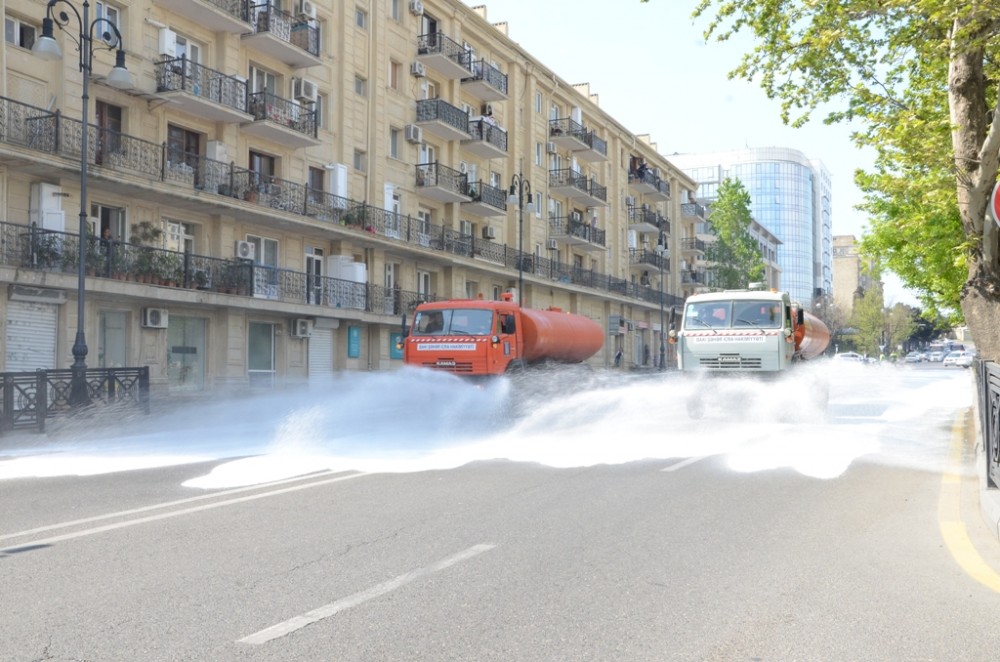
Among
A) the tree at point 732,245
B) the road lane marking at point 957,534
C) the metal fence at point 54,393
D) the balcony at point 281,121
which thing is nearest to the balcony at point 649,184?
the tree at point 732,245

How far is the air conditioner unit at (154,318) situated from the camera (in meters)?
24.2

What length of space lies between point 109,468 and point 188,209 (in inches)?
655

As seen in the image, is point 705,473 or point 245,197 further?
point 245,197

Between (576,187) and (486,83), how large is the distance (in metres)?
11.2

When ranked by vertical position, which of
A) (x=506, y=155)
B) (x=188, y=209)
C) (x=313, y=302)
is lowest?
(x=313, y=302)

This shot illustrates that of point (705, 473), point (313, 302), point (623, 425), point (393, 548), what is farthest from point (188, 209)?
point (393, 548)

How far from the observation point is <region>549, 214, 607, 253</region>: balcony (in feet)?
160

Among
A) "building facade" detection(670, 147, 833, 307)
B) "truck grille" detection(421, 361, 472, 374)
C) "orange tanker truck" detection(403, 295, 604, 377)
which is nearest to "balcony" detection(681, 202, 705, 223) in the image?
"orange tanker truck" detection(403, 295, 604, 377)

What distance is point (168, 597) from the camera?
4836 mm

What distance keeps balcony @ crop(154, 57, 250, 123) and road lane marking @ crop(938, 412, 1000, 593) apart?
69.8 ft

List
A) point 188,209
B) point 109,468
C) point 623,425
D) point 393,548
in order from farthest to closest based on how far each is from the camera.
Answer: point 188,209
point 623,425
point 109,468
point 393,548

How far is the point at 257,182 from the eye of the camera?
27938mm

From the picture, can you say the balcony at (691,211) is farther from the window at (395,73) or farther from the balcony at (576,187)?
the window at (395,73)

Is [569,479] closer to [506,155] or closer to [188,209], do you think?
[188,209]
